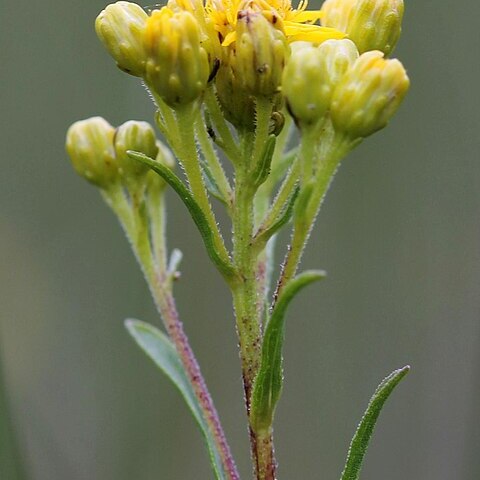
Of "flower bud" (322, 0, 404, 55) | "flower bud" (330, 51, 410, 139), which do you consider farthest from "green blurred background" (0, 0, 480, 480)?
"flower bud" (330, 51, 410, 139)

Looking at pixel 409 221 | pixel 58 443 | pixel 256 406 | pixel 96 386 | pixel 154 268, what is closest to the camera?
pixel 256 406

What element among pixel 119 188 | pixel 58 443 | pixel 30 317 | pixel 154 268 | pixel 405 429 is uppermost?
pixel 119 188

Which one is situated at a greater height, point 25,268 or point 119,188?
point 119,188

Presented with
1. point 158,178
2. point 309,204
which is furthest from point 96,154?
point 309,204

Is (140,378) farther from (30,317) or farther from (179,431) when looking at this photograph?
(30,317)

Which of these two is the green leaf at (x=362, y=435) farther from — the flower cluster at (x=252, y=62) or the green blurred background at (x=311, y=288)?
the green blurred background at (x=311, y=288)

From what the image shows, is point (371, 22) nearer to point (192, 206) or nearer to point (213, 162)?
point (213, 162)

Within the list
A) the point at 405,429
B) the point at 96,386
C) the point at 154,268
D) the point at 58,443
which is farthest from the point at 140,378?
the point at 154,268
